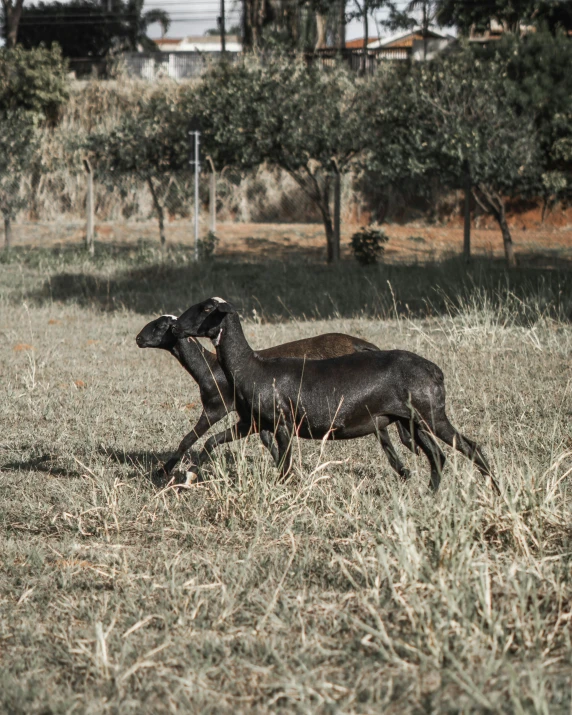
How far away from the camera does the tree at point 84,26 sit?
46.5 m

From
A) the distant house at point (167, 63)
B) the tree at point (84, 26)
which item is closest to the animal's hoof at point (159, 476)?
the distant house at point (167, 63)

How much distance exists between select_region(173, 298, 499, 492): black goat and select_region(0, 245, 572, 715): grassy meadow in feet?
0.84

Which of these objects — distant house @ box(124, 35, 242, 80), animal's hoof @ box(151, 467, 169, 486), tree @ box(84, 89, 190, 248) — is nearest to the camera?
animal's hoof @ box(151, 467, 169, 486)

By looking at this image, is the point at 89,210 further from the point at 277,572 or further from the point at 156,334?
the point at 277,572

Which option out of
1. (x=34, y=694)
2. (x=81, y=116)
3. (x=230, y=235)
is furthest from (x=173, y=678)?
(x=81, y=116)

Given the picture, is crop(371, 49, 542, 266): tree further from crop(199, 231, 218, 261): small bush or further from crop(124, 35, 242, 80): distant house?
crop(124, 35, 242, 80): distant house

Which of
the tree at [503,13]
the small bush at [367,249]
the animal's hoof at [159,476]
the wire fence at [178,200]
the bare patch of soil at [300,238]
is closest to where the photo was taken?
the animal's hoof at [159,476]

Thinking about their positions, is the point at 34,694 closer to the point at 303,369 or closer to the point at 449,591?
the point at 449,591

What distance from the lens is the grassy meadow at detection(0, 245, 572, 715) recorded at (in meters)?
3.28

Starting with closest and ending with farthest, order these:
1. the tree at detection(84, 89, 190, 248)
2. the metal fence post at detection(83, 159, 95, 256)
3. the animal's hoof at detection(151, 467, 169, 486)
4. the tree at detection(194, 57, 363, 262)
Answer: the animal's hoof at detection(151, 467, 169, 486) < the tree at detection(194, 57, 363, 262) < the metal fence post at detection(83, 159, 95, 256) < the tree at detection(84, 89, 190, 248)

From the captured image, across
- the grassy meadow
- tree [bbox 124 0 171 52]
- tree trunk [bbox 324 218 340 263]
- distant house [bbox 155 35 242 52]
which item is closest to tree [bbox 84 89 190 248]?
tree trunk [bbox 324 218 340 263]

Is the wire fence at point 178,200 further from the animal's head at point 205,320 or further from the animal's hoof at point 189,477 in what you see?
the animal's head at point 205,320

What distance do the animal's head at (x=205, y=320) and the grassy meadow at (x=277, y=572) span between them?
83 centimetres

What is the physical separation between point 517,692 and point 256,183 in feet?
91.5
